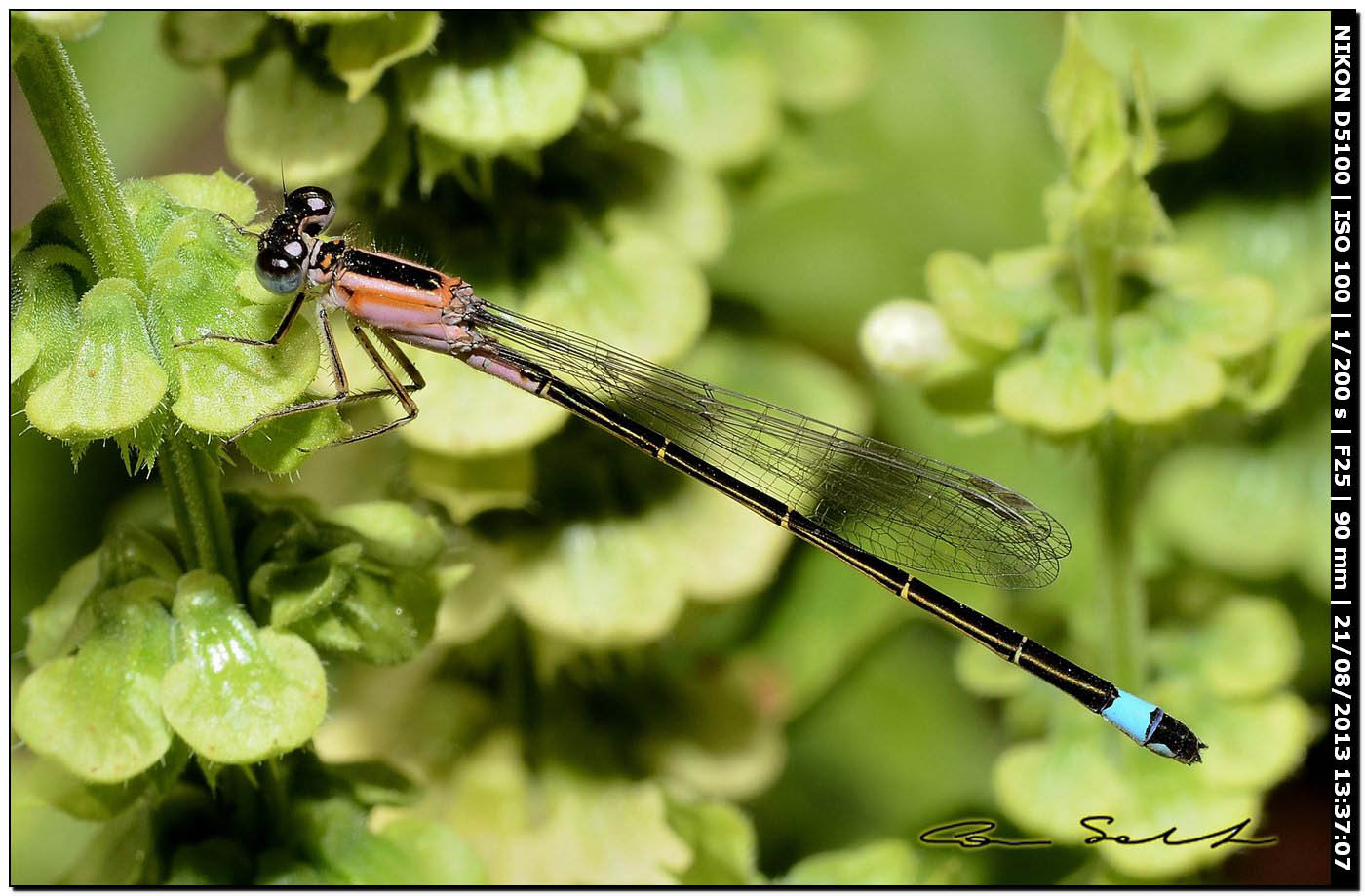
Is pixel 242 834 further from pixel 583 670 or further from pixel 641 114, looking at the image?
pixel 641 114

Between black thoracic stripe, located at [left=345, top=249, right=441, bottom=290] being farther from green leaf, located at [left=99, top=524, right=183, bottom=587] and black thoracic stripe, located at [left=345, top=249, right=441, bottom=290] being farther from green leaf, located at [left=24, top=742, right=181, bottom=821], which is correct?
green leaf, located at [left=24, top=742, right=181, bottom=821]

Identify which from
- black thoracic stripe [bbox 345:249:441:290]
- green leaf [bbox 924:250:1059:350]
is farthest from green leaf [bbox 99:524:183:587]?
green leaf [bbox 924:250:1059:350]

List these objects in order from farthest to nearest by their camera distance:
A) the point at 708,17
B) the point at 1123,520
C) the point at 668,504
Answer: the point at 708,17, the point at 668,504, the point at 1123,520

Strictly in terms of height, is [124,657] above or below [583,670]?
above

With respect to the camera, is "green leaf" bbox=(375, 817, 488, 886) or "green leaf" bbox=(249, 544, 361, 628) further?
"green leaf" bbox=(375, 817, 488, 886)

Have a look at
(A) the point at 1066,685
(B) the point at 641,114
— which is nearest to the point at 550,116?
(B) the point at 641,114
